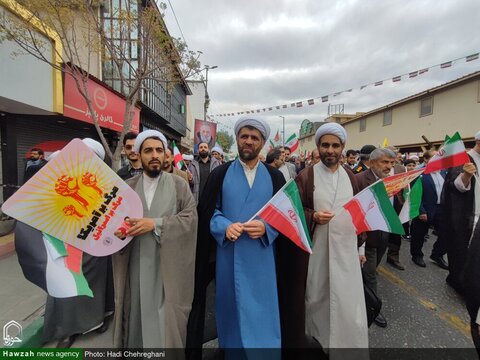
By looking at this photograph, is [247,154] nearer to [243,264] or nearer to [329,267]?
[243,264]

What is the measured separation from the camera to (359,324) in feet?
6.46

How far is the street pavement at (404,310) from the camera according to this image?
94.8 inches

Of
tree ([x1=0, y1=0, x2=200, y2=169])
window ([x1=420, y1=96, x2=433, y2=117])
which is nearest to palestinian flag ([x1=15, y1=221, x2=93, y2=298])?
tree ([x1=0, y1=0, x2=200, y2=169])

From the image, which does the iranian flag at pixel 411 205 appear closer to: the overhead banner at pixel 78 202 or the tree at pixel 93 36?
the overhead banner at pixel 78 202

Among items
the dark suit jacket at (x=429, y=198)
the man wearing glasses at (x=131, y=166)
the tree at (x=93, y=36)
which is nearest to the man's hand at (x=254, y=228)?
the man wearing glasses at (x=131, y=166)

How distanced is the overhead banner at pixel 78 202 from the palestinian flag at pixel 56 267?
0.27ft

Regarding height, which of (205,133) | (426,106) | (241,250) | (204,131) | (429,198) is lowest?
(241,250)

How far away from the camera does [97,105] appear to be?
8219mm

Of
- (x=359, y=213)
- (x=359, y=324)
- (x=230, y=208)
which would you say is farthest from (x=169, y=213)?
(x=359, y=324)

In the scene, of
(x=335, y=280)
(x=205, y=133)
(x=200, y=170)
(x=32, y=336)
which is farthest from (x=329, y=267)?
(x=205, y=133)

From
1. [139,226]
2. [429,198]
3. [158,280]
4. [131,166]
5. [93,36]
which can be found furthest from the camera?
[93,36]

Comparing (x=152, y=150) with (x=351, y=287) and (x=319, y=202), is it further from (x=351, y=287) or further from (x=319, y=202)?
(x=351, y=287)

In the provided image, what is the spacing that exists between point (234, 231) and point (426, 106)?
18.2 metres

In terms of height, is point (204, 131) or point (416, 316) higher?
point (204, 131)
